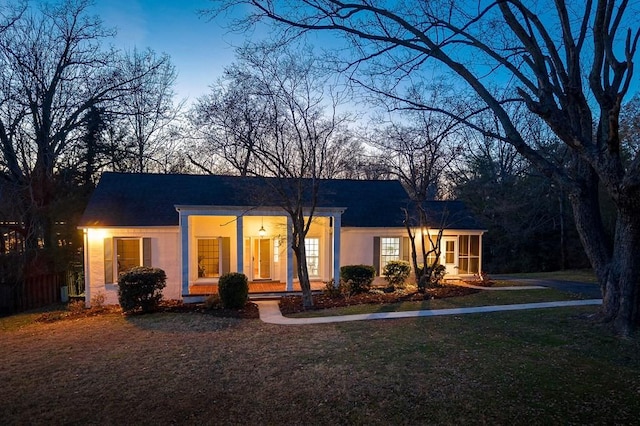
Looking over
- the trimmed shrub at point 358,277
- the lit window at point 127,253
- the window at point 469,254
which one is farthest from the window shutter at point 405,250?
the lit window at point 127,253

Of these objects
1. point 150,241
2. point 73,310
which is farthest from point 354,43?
point 73,310

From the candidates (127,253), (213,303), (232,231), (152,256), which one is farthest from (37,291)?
(213,303)

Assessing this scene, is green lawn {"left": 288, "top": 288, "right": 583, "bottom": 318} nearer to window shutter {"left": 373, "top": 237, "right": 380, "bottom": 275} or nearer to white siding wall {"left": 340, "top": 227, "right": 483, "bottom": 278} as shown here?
window shutter {"left": 373, "top": 237, "right": 380, "bottom": 275}

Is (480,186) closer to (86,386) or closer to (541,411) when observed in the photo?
(541,411)

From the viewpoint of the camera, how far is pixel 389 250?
15.5 meters

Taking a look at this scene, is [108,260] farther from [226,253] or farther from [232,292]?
[232,292]

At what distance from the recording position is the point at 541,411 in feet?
14.9

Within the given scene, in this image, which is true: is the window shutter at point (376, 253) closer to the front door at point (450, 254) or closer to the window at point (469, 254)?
the front door at point (450, 254)

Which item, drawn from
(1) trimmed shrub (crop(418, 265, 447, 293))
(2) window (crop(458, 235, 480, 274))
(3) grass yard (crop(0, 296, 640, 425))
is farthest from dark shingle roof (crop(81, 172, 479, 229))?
(3) grass yard (crop(0, 296, 640, 425))

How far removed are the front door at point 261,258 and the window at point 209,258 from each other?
4.77 ft

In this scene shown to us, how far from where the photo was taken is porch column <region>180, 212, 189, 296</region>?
1249 centimetres

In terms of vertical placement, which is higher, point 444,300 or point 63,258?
point 63,258

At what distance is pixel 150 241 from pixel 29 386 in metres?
7.86

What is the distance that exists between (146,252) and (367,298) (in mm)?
7931
